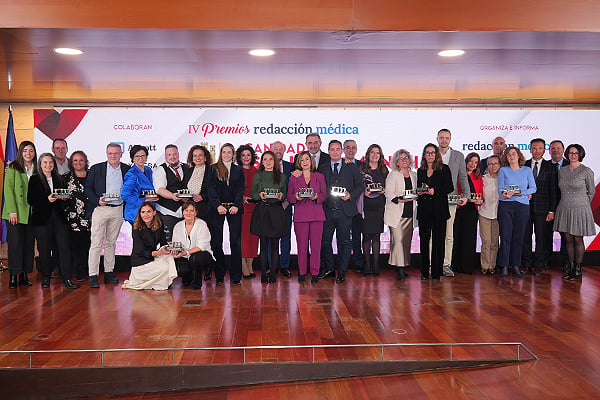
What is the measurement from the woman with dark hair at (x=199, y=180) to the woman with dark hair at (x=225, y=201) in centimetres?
20

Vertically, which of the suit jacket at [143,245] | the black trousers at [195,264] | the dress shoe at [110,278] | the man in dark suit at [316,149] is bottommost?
the dress shoe at [110,278]

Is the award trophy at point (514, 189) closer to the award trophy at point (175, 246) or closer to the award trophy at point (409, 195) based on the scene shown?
the award trophy at point (409, 195)

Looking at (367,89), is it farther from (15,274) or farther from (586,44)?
(15,274)

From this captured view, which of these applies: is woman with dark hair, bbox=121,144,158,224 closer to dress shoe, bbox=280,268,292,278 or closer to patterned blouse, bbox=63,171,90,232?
patterned blouse, bbox=63,171,90,232

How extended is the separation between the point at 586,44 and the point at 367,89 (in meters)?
2.99

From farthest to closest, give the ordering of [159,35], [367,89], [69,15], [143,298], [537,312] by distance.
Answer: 1. [367,89]
2. [143,298]
3. [537,312]
4. [159,35]
5. [69,15]

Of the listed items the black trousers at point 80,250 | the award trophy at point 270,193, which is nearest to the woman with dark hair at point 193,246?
the award trophy at point 270,193

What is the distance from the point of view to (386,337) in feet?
14.3

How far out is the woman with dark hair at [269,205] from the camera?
21.2ft

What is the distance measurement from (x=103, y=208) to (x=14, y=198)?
91cm

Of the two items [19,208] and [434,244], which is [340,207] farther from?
[19,208]

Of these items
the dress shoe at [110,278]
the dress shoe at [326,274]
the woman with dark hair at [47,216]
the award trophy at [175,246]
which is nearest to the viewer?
the award trophy at [175,246]

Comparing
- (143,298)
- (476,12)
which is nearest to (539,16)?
(476,12)

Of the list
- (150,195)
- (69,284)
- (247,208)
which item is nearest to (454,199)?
(247,208)
